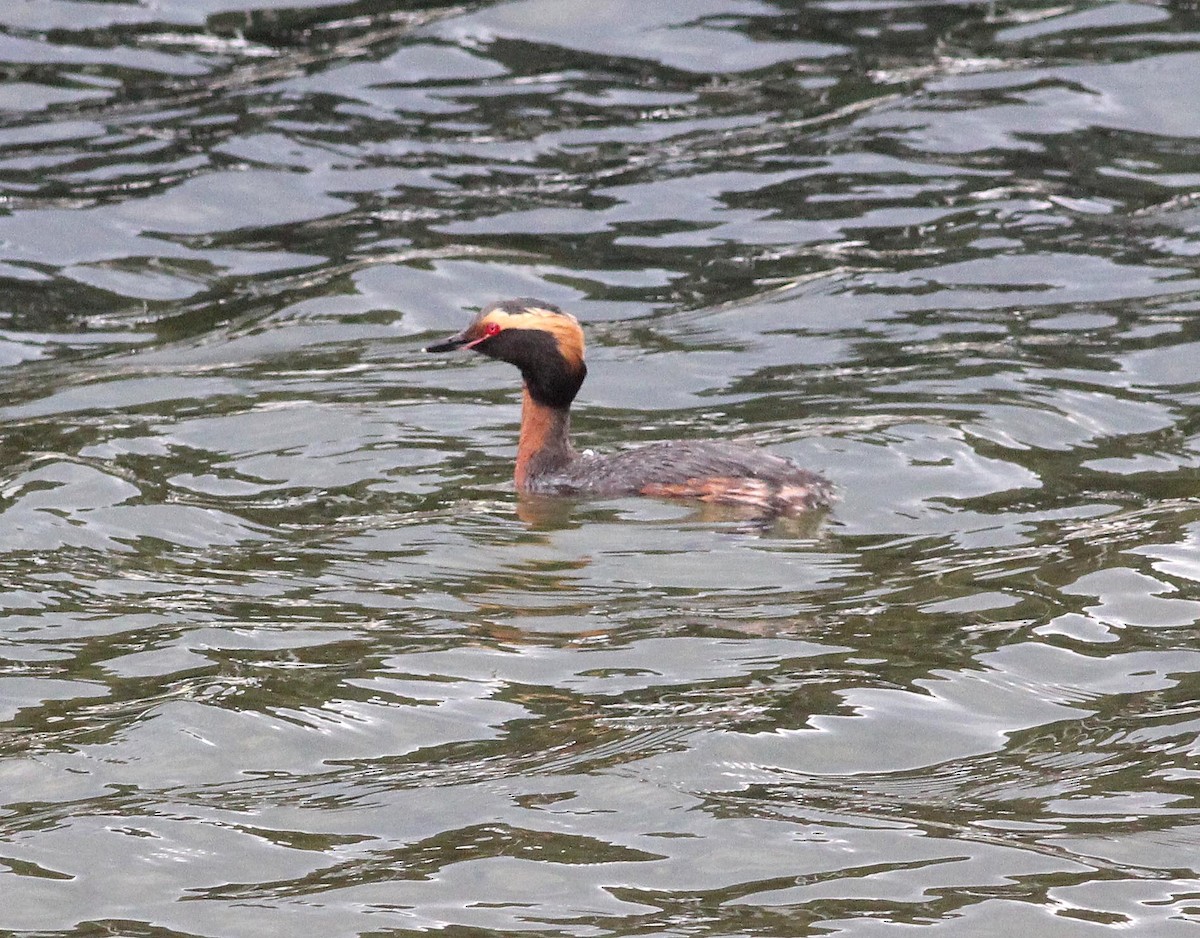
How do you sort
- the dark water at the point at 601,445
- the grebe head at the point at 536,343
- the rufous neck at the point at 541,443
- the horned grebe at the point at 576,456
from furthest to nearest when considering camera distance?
1. the grebe head at the point at 536,343
2. the rufous neck at the point at 541,443
3. the horned grebe at the point at 576,456
4. the dark water at the point at 601,445

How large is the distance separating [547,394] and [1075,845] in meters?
5.38

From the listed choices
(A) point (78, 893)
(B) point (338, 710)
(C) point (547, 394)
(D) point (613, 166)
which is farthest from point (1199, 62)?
(A) point (78, 893)

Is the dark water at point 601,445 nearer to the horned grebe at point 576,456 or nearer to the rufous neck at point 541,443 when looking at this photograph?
the horned grebe at point 576,456

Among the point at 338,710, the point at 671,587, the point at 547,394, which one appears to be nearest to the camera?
the point at 338,710

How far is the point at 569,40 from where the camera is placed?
19797 mm

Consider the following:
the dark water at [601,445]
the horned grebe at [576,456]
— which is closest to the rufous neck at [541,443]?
the horned grebe at [576,456]

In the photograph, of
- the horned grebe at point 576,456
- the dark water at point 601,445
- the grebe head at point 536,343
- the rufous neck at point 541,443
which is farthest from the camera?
the grebe head at point 536,343

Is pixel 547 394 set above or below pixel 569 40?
below

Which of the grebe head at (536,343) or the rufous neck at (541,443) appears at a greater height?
the grebe head at (536,343)

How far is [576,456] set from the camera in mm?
11211

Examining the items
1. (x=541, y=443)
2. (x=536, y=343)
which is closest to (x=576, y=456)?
(x=541, y=443)

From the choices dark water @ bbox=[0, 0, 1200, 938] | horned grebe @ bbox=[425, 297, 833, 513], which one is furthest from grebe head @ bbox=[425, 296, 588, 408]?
dark water @ bbox=[0, 0, 1200, 938]

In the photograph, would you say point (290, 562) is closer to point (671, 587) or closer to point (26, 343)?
point (671, 587)

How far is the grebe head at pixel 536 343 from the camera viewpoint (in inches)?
437
